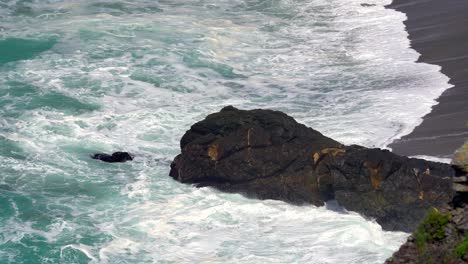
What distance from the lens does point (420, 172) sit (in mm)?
21766

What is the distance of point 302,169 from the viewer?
76.7ft

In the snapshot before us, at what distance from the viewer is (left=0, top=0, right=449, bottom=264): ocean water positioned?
20906mm

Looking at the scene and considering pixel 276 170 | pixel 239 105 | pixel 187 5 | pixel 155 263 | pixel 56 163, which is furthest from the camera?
pixel 187 5

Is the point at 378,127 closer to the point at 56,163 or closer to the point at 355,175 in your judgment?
the point at 355,175

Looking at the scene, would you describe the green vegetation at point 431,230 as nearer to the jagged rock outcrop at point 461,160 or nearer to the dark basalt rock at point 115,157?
the jagged rock outcrop at point 461,160

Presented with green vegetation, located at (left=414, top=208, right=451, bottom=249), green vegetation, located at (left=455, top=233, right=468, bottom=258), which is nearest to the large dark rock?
green vegetation, located at (left=414, top=208, right=451, bottom=249)

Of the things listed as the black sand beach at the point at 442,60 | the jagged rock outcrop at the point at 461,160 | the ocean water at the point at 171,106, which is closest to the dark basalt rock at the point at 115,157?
the ocean water at the point at 171,106

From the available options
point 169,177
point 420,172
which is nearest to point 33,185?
point 169,177

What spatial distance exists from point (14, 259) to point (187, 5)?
3072cm

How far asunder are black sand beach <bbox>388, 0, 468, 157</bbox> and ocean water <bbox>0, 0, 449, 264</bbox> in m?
0.54

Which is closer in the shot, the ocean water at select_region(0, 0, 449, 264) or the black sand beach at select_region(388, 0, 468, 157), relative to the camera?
the ocean water at select_region(0, 0, 449, 264)

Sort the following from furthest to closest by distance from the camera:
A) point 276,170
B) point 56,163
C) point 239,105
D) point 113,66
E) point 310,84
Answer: point 113,66 < point 310,84 < point 239,105 < point 56,163 < point 276,170

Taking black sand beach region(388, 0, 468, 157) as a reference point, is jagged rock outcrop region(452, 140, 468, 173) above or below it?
above

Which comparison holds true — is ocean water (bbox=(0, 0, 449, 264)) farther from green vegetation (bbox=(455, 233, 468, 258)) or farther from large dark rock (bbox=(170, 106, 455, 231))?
green vegetation (bbox=(455, 233, 468, 258))
